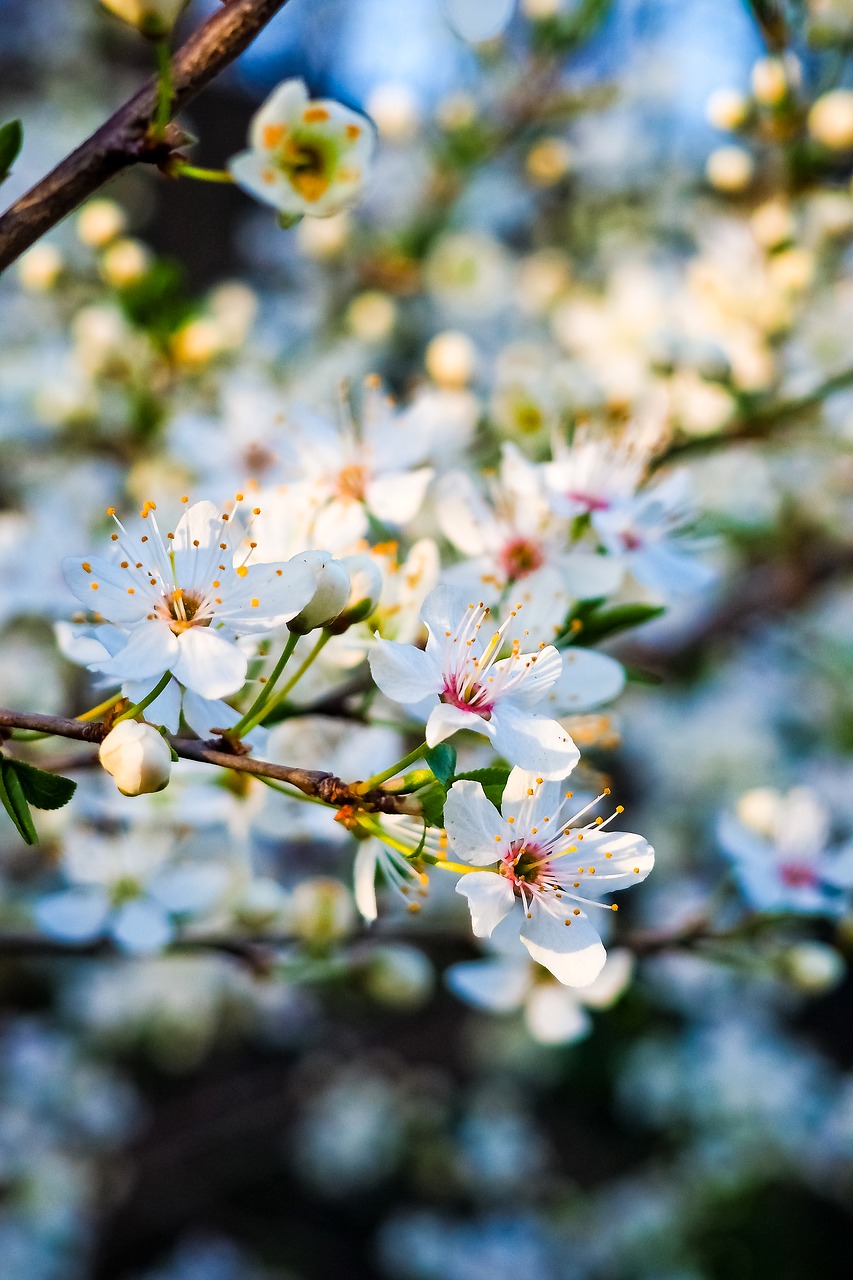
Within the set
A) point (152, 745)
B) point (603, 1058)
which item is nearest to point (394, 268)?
point (152, 745)

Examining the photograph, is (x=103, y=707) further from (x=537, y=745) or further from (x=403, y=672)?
(x=537, y=745)

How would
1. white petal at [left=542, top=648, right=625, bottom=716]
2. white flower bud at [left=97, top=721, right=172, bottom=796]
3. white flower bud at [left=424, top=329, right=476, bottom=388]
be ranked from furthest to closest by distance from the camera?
1. white flower bud at [left=424, top=329, right=476, bottom=388]
2. white petal at [left=542, top=648, right=625, bottom=716]
3. white flower bud at [left=97, top=721, right=172, bottom=796]

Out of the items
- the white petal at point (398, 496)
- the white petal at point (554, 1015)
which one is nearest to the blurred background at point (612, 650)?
the white petal at point (554, 1015)

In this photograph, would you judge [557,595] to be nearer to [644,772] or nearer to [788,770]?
[788,770]

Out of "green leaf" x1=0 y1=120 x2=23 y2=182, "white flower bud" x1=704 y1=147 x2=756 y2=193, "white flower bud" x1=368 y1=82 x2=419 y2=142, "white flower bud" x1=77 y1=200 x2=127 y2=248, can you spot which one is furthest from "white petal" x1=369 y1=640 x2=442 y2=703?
"white flower bud" x1=368 y1=82 x2=419 y2=142

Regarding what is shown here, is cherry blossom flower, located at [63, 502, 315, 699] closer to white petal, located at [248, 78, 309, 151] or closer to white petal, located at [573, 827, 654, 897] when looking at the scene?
white petal, located at [573, 827, 654, 897]

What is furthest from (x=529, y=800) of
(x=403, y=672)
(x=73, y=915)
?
(x=73, y=915)

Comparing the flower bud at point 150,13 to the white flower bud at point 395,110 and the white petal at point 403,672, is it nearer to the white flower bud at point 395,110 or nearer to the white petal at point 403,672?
the white petal at point 403,672
